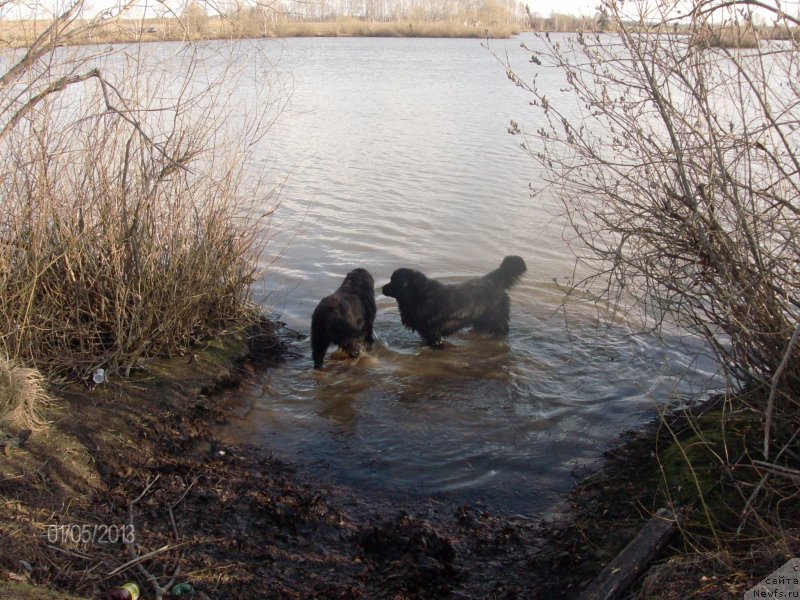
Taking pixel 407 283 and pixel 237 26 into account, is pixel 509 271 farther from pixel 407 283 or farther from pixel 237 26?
pixel 237 26

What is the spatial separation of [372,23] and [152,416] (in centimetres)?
5048

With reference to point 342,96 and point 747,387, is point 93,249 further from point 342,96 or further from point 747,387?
point 342,96

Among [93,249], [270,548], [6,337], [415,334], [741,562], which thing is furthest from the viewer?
[415,334]

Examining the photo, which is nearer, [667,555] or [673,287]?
[667,555]

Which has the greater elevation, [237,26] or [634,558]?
[237,26]

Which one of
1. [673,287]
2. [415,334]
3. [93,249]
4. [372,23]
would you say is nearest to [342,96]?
[415,334]

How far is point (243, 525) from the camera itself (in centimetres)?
455

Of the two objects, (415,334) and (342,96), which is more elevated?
(342,96)

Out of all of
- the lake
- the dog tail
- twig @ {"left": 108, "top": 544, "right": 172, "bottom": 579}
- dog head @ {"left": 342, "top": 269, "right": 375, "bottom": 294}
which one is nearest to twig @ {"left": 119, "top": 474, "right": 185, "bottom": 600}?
twig @ {"left": 108, "top": 544, "right": 172, "bottom": 579}

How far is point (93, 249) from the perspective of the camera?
5930mm

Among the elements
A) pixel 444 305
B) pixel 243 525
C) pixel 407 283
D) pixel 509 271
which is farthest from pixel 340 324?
pixel 243 525

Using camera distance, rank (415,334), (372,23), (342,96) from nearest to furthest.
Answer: (415,334)
(342,96)
(372,23)
